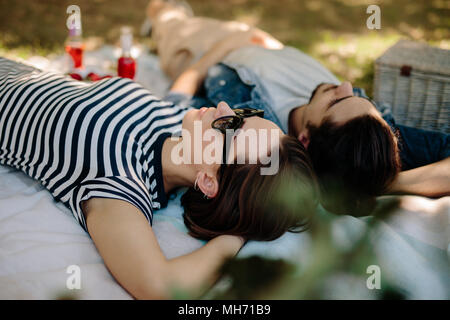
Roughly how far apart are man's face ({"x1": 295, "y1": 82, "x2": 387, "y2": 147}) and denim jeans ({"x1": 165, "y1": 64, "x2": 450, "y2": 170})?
24 cm

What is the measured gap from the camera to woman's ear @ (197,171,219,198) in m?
1.36

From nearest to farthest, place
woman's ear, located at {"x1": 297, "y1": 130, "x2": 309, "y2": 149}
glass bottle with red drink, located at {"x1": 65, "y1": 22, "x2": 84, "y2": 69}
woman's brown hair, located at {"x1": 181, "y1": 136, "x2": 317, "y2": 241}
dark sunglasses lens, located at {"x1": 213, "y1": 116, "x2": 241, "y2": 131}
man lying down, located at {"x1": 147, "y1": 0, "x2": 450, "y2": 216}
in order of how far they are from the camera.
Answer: woman's brown hair, located at {"x1": 181, "y1": 136, "x2": 317, "y2": 241} < dark sunglasses lens, located at {"x1": 213, "y1": 116, "x2": 241, "y2": 131} < man lying down, located at {"x1": 147, "y1": 0, "x2": 450, "y2": 216} < woman's ear, located at {"x1": 297, "y1": 130, "x2": 309, "y2": 149} < glass bottle with red drink, located at {"x1": 65, "y1": 22, "x2": 84, "y2": 69}

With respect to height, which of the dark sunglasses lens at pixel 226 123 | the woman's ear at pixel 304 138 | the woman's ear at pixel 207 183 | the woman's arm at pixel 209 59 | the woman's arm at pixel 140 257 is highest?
the woman's arm at pixel 209 59

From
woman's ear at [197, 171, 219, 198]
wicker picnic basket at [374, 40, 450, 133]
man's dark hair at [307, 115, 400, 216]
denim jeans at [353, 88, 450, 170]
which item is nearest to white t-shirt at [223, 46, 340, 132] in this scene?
wicker picnic basket at [374, 40, 450, 133]

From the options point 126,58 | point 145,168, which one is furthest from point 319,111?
point 126,58

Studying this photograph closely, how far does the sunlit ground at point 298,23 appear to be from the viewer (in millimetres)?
3336

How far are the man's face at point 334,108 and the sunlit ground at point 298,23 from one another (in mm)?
1406

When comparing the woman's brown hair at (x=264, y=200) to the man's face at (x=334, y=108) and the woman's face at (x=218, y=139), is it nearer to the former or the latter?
the woman's face at (x=218, y=139)

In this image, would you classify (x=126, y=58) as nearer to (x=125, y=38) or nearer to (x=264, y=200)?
(x=125, y=38)

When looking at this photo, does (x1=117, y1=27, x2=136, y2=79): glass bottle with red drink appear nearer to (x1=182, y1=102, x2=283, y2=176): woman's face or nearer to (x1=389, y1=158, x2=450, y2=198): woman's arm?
(x1=182, y1=102, x2=283, y2=176): woman's face

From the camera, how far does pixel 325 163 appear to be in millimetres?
1541

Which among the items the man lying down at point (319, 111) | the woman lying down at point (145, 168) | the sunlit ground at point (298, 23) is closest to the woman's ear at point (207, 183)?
the woman lying down at point (145, 168)
